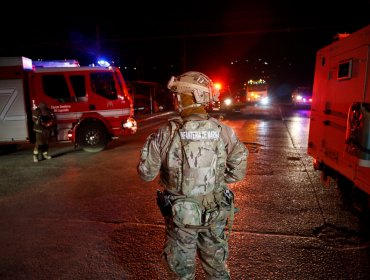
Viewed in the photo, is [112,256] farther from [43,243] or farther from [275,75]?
[275,75]

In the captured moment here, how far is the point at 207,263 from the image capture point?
2.36 m

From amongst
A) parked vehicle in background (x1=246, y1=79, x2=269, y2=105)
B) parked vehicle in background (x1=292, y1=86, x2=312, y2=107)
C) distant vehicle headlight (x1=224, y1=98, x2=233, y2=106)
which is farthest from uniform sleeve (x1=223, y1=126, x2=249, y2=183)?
parked vehicle in background (x1=246, y1=79, x2=269, y2=105)

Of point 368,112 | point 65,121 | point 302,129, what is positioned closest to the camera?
point 368,112

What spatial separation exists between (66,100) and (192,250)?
8144mm

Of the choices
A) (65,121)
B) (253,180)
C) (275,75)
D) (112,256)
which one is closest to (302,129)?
(253,180)

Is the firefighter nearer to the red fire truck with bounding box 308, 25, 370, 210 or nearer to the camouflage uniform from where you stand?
the red fire truck with bounding box 308, 25, 370, 210

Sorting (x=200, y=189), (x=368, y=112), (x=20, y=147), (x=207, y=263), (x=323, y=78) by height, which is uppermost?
(x=323, y=78)

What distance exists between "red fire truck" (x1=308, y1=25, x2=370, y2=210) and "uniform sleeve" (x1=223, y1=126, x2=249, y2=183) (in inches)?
72.1

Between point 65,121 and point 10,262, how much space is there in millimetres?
6459

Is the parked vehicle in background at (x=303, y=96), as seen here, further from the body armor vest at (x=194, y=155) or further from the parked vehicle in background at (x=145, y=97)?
the body armor vest at (x=194, y=155)

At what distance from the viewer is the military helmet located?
227 centimetres

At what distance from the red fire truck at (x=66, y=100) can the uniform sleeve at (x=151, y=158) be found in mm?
7550

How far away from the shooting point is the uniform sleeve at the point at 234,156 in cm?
231

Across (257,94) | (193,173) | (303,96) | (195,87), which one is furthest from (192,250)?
(257,94)
